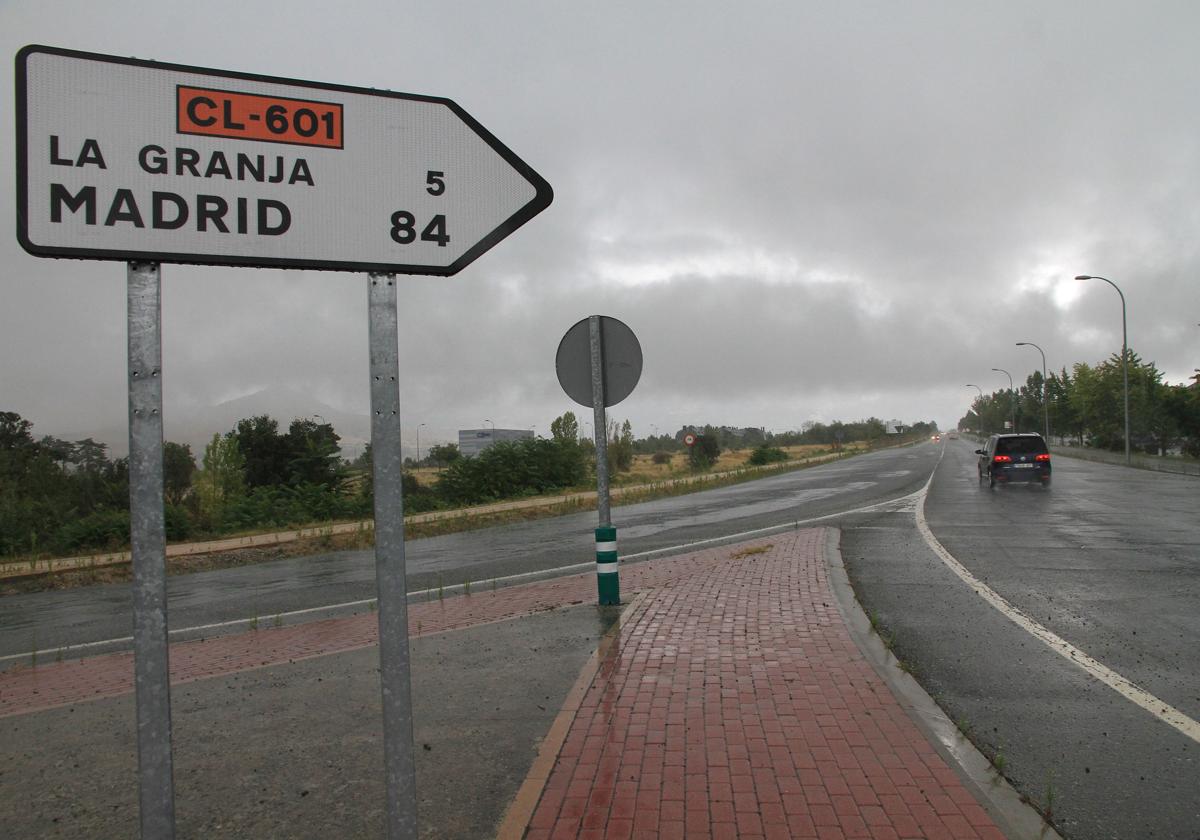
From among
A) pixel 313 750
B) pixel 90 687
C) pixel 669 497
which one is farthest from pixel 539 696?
pixel 669 497

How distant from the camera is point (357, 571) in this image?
41.5 ft

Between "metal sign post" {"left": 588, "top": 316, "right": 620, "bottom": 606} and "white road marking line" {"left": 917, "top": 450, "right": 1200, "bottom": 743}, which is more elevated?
"metal sign post" {"left": 588, "top": 316, "right": 620, "bottom": 606}

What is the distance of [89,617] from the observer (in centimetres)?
996

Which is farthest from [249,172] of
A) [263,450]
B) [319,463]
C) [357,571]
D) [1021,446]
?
[263,450]

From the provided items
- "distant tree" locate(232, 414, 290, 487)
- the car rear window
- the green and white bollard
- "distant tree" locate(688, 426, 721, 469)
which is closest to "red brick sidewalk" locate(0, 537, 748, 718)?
the green and white bollard

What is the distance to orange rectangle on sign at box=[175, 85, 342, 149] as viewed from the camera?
6.72ft

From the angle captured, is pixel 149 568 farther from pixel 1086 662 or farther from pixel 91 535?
pixel 91 535

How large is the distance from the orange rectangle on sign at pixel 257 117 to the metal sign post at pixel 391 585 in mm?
505

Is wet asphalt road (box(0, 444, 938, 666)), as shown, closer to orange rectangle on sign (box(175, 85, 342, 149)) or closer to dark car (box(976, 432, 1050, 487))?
dark car (box(976, 432, 1050, 487))

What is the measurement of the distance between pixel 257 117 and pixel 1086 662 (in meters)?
6.49

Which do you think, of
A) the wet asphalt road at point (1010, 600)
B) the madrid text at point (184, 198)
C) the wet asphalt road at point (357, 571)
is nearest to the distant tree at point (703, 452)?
the wet asphalt road at point (357, 571)

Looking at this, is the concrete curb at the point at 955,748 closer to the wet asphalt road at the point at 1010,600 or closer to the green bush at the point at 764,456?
the wet asphalt road at the point at 1010,600

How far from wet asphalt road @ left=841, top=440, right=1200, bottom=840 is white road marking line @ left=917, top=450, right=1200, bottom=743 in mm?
72

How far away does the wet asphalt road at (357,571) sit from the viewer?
9.53m
